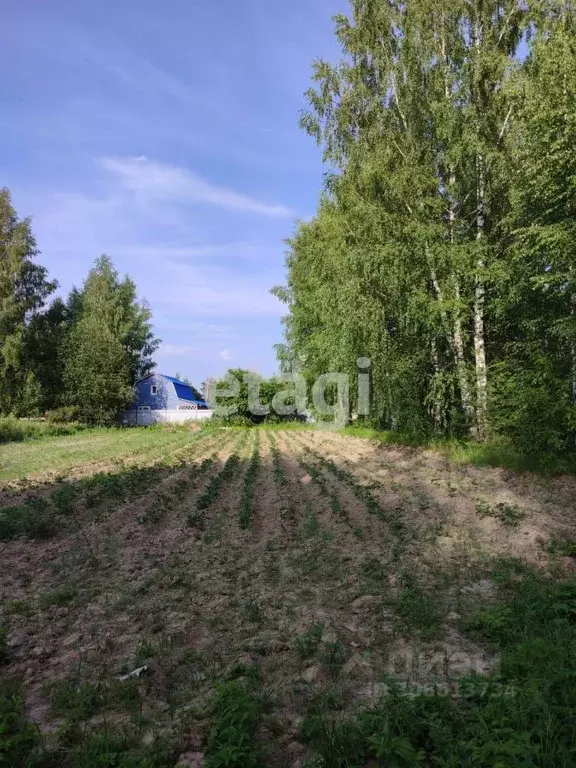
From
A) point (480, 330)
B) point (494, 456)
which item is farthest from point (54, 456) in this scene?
point (480, 330)

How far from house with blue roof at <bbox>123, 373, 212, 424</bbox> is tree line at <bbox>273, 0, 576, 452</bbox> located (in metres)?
29.8

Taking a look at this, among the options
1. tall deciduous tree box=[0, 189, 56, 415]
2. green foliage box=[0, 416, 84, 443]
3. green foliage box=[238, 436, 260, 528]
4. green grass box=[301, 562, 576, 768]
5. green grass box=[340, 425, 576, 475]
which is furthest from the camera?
tall deciduous tree box=[0, 189, 56, 415]

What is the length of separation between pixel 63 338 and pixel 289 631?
41.3 metres

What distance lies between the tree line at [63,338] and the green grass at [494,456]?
28088 millimetres

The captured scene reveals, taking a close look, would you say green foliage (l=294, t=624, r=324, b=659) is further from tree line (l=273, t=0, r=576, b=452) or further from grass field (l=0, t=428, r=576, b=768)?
tree line (l=273, t=0, r=576, b=452)

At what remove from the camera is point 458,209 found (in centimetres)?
1639

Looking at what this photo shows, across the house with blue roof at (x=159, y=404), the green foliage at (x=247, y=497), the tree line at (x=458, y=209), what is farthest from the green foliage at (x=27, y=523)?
the house with blue roof at (x=159, y=404)

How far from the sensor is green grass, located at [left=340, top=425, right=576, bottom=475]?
38.9 ft

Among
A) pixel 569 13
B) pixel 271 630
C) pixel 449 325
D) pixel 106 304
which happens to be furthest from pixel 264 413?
pixel 271 630

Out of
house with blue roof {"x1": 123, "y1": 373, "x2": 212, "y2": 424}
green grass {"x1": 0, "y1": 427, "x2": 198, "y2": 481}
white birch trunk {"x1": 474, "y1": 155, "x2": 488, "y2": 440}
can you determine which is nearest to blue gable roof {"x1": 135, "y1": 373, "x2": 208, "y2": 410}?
house with blue roof {"x1": 123, "y1": 373, "x2": 212, "y2": 424}

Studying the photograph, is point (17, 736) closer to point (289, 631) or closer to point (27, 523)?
point (289, 631)

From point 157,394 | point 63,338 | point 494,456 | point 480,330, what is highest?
point 63,338

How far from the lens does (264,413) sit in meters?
46.9

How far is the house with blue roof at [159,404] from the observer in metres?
47.2
